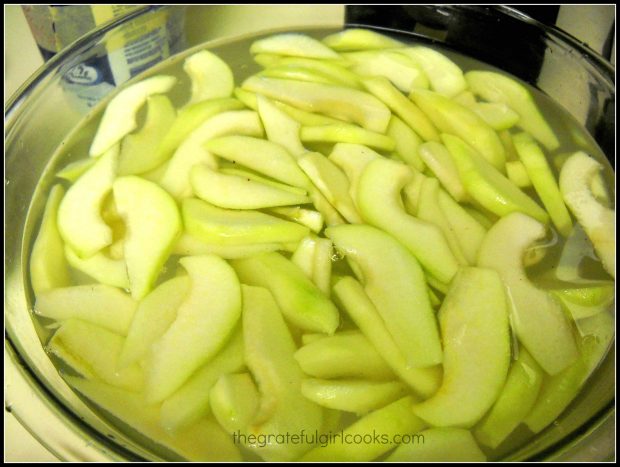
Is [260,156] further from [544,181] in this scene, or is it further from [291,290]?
[544,181]

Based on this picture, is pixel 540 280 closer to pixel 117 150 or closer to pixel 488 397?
pixel 488 397

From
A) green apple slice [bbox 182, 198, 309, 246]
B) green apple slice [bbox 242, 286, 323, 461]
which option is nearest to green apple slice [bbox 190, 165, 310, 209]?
green apple slice [bbox 182, 198, 309, 246]

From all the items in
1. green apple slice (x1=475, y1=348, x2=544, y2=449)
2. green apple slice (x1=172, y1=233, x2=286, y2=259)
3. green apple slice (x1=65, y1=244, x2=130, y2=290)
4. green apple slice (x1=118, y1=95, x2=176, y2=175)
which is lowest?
green apple slice (x1=475, y1=348, x2=544, y2=449)

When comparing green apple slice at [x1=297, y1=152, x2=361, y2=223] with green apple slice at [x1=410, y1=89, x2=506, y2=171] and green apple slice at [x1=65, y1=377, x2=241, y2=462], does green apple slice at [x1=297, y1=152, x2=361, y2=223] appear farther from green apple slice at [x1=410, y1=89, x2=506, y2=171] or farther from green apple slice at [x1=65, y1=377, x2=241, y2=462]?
green apple slice at [x1=65, y1=377, x2=241, y2=462]

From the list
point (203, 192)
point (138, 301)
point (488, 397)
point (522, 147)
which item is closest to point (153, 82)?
point (203, 192)

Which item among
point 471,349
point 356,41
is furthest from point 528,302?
point 356,41
